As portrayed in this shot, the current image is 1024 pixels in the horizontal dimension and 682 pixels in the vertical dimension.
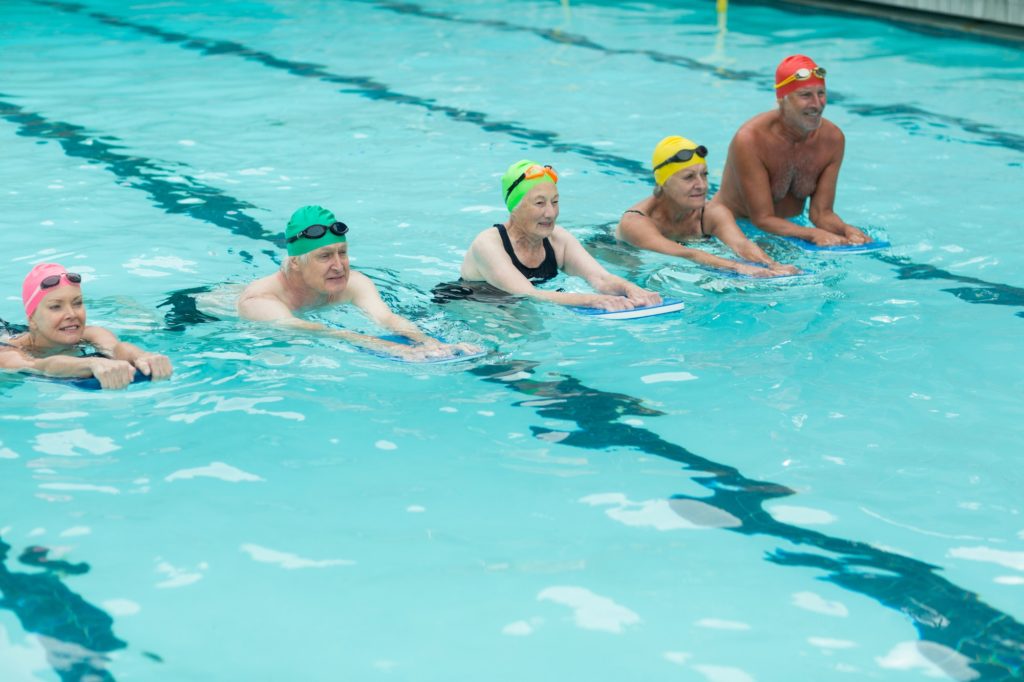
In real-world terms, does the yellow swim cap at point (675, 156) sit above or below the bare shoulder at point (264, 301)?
above

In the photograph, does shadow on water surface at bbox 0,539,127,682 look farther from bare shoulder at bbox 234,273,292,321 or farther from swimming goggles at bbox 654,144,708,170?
swimming goggles at bbox 654,144,708,170

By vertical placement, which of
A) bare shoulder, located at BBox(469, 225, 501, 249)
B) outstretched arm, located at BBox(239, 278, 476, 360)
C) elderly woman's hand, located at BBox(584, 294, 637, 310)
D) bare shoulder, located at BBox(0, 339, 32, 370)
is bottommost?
bare shoulder, located at BBox(0, 339, 32, 370)

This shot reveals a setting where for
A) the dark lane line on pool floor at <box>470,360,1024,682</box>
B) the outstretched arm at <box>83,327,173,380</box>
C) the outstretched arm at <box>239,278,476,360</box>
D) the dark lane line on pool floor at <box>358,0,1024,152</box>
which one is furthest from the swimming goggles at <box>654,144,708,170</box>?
the dark lane line on pool floor at <box>358,0,1024,152</box>

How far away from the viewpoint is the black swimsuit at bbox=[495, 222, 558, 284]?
17.7ft

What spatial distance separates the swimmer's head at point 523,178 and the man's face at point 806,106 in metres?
1.52

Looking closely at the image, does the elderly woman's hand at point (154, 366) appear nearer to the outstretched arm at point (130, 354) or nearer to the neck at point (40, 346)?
the outstretched arm at point (130, 354)

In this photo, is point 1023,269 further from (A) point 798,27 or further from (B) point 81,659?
(A) point 798,27

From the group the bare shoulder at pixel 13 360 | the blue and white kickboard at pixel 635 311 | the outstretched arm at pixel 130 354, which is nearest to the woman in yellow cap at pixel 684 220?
the blue and white kickboard at pixel 635 311

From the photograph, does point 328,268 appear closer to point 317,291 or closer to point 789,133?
point 317,291

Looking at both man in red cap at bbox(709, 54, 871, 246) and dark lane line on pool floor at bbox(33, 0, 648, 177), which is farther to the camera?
dark lane line on pool floor at bbox(33, 0, 648, 177)

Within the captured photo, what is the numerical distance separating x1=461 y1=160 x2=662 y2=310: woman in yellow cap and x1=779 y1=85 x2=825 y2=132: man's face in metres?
1.41

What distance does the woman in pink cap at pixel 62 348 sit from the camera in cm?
423

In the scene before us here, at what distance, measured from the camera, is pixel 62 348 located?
4504 millimetres

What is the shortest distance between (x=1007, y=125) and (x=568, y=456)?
5812mm
